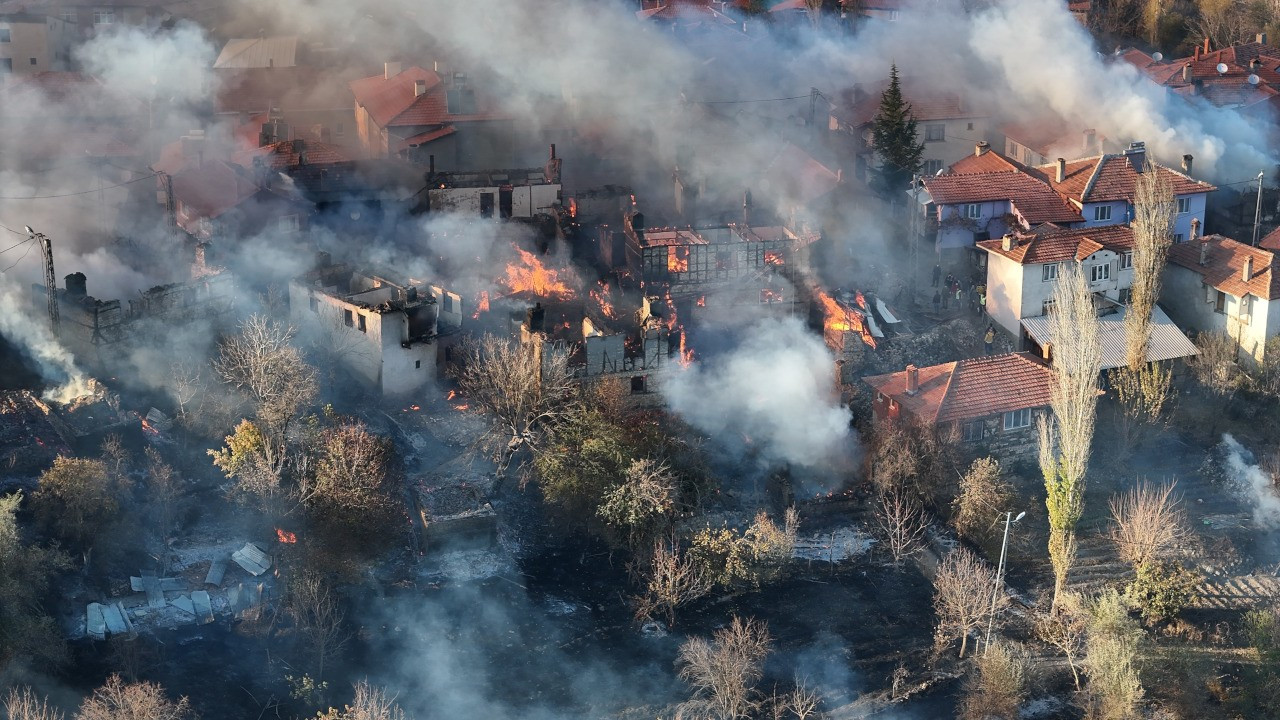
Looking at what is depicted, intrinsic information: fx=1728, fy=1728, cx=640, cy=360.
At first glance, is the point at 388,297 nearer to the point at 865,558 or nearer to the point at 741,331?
the point at 741,331

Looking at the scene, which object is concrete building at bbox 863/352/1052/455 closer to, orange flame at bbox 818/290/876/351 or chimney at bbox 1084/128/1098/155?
orange flame at bbox 818/290/876/351

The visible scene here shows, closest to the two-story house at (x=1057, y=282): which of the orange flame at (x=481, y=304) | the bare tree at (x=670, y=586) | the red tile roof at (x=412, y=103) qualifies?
the bare tree at (x=670, y=586)

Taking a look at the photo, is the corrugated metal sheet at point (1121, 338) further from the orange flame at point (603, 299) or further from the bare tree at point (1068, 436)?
the orange flame at point (603, 299)

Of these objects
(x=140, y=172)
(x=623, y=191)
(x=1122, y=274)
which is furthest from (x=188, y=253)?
(x=1122, y=274)

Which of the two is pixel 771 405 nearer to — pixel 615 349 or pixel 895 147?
pixel 615 349

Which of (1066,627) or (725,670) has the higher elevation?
(725,670)

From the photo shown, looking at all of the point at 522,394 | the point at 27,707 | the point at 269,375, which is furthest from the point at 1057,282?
the point at 27,707

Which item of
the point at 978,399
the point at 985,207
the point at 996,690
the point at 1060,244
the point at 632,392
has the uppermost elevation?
the point at 985,207
